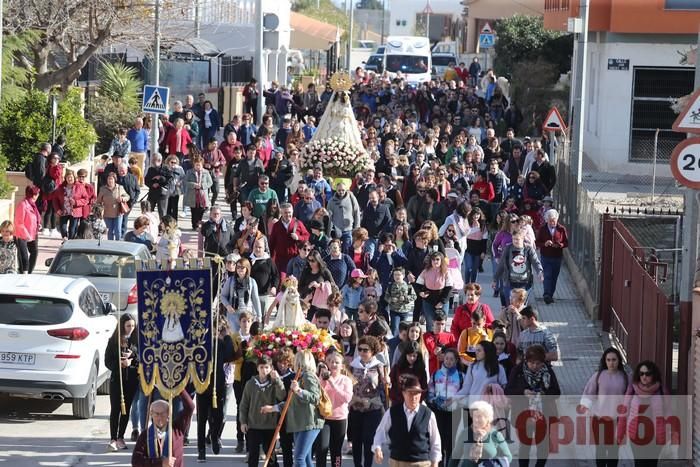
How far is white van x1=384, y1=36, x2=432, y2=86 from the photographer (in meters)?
64.4

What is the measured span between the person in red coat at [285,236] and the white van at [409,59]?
141 ft

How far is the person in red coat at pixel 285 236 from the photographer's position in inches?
800

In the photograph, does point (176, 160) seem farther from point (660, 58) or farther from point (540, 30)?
point (540, 30)

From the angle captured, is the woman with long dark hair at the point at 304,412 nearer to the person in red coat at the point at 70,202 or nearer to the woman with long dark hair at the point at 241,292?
the woman with long dark hair at the point at 241,292

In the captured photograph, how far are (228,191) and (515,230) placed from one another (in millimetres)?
8831

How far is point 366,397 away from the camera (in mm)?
13398

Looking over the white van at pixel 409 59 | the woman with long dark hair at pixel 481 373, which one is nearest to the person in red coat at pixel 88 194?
the woman with long dark hair at pixel 481 373

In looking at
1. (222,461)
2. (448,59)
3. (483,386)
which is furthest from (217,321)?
(448,59)

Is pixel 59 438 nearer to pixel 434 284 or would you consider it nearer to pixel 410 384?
pixel 410 384

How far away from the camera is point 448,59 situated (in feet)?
251

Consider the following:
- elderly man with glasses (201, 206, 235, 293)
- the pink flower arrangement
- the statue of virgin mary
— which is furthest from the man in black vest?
the statue of virgin mary

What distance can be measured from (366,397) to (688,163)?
11.4ft

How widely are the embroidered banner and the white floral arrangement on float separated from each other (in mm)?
13124

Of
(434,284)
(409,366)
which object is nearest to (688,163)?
(409,366)
